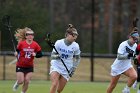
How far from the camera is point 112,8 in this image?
5856 centimetres

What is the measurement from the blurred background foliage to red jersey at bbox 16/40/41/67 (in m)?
8.25

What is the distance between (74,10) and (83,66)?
53.0 feet

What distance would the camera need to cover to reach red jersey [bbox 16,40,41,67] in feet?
63.1

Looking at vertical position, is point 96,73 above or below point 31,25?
below

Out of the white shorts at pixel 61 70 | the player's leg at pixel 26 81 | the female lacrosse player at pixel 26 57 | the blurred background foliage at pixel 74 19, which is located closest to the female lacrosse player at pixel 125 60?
the white shorts at pixel 61 70

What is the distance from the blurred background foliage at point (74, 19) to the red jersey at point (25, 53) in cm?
825

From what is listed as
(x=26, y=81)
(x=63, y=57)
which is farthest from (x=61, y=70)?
(x=26, y=81)

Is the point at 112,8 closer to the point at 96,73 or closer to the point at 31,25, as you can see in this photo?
the point at 96,73

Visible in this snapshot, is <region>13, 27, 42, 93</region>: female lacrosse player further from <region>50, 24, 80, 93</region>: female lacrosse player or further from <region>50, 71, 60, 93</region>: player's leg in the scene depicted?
<region>50, 71, 60, 93</region>: player's leg

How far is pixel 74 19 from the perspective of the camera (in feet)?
168

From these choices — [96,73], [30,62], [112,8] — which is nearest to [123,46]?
[30,62]

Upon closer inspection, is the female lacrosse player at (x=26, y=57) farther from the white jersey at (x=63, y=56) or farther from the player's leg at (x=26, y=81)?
the white jersey at (x=63, y=56)

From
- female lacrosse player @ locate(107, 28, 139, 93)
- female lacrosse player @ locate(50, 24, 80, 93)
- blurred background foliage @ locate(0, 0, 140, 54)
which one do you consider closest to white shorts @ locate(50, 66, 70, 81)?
female lacrosse player @ locate(50, 24, 80, 93)

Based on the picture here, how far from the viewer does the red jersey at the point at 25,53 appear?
1923 cm
